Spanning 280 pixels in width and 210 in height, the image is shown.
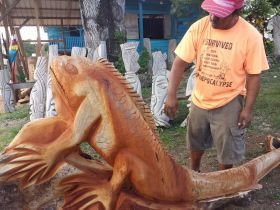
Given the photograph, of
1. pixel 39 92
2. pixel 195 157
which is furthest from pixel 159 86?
pixel 195 157

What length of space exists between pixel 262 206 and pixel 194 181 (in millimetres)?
A: 1201

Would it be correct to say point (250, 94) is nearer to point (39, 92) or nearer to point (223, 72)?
point (223, 72)

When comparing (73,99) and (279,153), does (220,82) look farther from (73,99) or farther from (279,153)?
(73,99)

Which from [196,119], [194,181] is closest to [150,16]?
[196,119]

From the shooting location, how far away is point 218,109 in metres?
2.59

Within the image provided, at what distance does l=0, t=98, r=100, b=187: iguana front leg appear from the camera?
5.35 feet

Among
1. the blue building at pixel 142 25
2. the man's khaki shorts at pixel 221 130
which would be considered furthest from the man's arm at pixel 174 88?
the blue building at pixel 142 25

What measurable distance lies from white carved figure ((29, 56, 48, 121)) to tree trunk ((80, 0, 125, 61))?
2745 mm

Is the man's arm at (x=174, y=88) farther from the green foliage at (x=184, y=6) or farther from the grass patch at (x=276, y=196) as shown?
the green foliage at (x=184, y=6)

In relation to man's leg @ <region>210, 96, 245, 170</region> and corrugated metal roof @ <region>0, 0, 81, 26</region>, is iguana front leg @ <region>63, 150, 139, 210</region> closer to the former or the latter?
man's leg @ <region>210, 96, 245, 170</region>

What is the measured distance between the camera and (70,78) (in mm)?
1646

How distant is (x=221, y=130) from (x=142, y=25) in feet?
31.7

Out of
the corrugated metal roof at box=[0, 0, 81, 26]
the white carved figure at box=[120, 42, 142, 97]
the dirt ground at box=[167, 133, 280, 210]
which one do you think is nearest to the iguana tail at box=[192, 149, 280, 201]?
the dirt ground at box=[167, 133, 280, 210]

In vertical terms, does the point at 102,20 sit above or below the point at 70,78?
above
